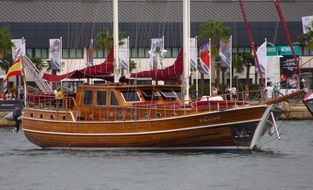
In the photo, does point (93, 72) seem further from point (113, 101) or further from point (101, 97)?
point (113, 101)

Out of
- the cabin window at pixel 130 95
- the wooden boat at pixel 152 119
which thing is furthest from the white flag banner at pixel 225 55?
the cabin window at pixel 130 95

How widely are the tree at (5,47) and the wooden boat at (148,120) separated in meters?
75.2

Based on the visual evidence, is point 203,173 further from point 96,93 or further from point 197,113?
point 96,93

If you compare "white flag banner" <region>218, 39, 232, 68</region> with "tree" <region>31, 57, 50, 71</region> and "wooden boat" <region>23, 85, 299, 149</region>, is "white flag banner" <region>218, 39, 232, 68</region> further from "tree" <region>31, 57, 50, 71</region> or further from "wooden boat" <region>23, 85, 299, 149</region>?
"wooden boat" <region>23, 85, 299, 149</region>

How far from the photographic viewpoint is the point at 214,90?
6456 centimetres

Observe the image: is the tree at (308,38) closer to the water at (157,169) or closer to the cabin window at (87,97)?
the water at (157,169)

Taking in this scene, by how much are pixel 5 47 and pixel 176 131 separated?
8231cm

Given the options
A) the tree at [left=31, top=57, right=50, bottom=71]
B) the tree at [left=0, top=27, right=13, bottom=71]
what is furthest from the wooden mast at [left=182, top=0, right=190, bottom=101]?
the tree at [left=31, top=57, right=50, bottom=71]

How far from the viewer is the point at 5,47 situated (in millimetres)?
129125

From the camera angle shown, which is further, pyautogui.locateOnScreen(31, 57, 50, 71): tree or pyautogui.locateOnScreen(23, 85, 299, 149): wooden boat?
pyautogui.locateOnScreen(31, 57, 50, 71): tree

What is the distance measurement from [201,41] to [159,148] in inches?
3466

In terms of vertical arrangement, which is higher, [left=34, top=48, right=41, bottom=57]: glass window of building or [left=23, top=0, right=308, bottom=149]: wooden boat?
[left=34, top=48, right=41, bottom=57]: glass window of building

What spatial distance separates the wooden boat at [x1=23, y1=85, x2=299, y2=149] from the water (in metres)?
0.59

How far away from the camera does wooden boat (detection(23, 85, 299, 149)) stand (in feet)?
160
